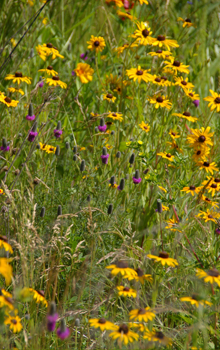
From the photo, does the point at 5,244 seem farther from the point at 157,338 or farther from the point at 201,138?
the point at 201,138

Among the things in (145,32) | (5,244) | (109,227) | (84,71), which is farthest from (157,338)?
(84,71)

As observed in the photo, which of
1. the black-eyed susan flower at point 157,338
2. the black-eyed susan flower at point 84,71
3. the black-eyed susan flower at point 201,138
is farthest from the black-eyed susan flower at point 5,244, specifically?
the black-eyed susan flower at point 84,71

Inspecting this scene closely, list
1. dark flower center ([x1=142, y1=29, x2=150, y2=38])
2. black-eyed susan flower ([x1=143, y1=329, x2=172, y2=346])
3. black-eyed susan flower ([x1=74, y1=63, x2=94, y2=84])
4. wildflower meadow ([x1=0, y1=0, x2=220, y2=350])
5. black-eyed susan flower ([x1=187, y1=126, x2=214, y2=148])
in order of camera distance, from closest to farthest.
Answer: black-eyed susan flower ([x1=143, y1=329, x2=172, y2=346])
wildflower meadow ([x1=0, y1=0, x2=220, y2=350])
black-eyed susan flower ([x1=187, y1=126, x2=214, y2=148])
dark flower center ([x1=142, y1=29, x2=150, y2=38])
black-eyed susan flower ([x1=74, y1=63, x2=94, y2=84])

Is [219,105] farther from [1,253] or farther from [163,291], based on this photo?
[1,253]

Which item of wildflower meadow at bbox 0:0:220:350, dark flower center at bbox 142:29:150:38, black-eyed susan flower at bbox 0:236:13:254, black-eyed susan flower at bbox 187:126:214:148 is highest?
dark flower center at bbox 142:29:150:38

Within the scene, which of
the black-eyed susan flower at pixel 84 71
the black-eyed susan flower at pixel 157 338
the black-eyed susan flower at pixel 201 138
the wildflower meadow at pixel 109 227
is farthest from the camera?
the black-eyed susan flower at pixel 84 71

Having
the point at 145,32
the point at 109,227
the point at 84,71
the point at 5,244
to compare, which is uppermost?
the point at 145,32

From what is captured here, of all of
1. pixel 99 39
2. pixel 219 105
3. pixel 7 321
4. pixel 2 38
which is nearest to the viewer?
pixel 7 321

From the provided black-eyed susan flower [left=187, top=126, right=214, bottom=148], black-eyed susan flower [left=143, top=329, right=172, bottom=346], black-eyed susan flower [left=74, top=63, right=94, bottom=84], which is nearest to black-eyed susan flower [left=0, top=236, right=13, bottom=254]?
black-eyed susan flower [left=143, top=329, right=172, bottom=346]

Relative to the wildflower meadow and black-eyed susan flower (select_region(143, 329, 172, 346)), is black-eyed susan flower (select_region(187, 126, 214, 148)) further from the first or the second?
black-eyed susan flower (select_region(143, 329, 172, 346))

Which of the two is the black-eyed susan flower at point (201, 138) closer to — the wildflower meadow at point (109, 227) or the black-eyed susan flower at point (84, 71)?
the wildflower meadow at point (109, 227)

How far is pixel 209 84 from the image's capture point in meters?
3.75

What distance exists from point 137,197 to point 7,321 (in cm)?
134

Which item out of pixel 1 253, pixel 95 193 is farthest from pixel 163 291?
pixel 1 253
